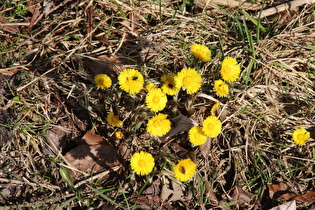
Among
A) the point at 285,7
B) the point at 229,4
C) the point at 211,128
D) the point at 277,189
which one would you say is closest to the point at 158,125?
the point at 211,128

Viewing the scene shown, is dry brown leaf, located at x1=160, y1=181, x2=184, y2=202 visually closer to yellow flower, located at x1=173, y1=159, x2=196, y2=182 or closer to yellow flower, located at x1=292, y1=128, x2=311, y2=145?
yellow flower, located at x1=173, y1=159, x2=196, y2=182

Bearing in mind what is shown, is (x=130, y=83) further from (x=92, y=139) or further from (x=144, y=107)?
(x=92, y=139)

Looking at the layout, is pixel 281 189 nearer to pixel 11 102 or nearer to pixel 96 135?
→ pixel 96 135

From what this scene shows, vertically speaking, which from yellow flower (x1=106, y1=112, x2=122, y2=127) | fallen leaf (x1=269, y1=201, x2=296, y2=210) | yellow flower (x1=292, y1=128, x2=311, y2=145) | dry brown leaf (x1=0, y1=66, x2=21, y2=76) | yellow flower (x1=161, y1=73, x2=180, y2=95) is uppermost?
yellow flower (x1=161, y1=73, x2=180, y2=95)

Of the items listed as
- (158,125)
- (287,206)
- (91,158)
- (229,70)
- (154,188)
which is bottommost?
(287,206)

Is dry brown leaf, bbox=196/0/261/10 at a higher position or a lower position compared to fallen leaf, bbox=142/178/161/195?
higher

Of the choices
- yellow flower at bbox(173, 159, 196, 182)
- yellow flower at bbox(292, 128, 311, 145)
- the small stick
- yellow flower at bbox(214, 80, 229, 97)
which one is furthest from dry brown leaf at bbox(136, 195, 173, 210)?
the small stick
